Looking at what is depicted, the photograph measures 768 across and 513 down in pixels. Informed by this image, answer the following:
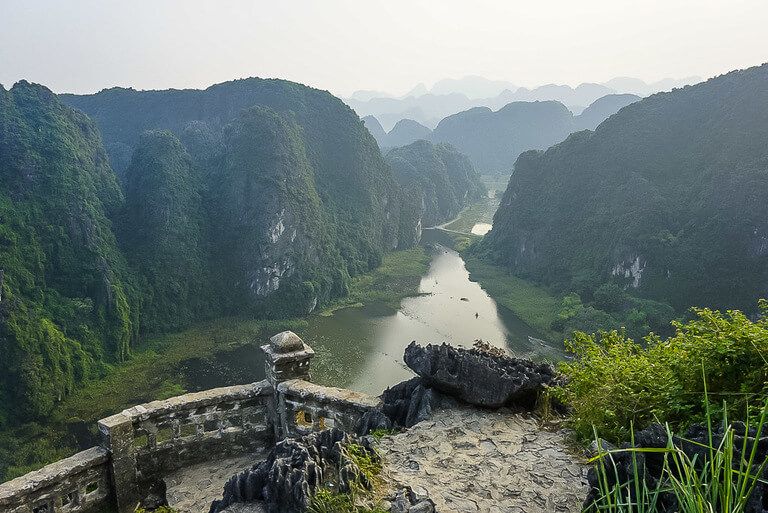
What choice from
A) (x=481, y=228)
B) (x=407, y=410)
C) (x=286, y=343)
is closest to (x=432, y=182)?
(x=481, y=228)

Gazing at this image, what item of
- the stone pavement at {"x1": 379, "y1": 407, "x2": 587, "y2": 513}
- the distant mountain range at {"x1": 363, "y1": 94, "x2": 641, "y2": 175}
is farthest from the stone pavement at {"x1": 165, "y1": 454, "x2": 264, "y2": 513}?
the distant mountain range at {"x1": 363, "y1": 94, "x2": 641, "y2": 175}

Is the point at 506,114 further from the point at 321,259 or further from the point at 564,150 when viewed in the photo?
the point at 321,259

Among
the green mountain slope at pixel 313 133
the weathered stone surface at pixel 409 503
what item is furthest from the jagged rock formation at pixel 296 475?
the green mountain slope at pixel 313 133

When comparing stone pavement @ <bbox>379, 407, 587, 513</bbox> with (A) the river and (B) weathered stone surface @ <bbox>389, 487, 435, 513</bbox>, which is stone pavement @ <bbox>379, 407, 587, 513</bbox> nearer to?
(B) weathered stone surface @ <bbox>389, 487, 435, 513</bbox>

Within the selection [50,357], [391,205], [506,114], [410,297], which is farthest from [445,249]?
[506,114]

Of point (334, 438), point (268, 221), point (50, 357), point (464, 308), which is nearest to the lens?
point (334, 438)

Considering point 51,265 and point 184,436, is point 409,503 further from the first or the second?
point 51,265
